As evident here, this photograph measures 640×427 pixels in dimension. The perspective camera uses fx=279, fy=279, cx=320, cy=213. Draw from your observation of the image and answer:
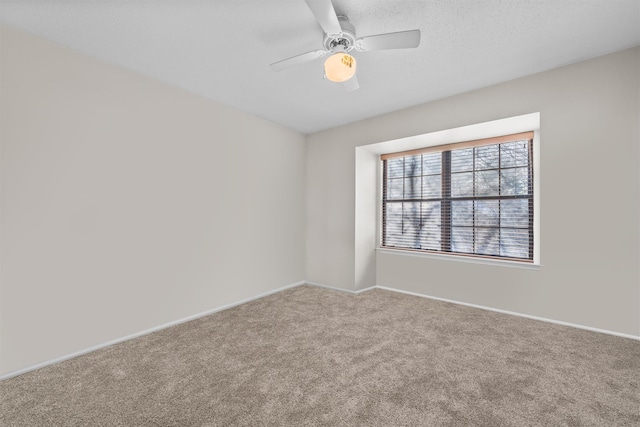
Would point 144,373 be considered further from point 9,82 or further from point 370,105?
point 370,105

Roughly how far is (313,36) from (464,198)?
2.82 metres

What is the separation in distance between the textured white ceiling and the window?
1.02m

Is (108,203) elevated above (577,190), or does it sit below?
below

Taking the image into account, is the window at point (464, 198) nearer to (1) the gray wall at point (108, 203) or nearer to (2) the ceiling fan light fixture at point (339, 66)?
(1) the gray wall at point (108, 203)

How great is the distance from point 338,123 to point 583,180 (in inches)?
115

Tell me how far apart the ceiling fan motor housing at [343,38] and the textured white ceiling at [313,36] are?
0.06m

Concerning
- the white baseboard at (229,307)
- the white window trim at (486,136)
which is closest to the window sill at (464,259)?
the white window trim at (486,136)

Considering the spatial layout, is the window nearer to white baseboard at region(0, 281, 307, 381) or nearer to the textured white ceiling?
the textured white ceiling

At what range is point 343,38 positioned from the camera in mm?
2023

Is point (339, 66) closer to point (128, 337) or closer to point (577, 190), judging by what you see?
point (577, 190)

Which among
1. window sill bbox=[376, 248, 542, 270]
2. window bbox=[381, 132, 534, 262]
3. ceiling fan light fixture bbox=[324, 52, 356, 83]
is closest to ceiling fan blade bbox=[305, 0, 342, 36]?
ceiling fan light fixture bbox=[324, 52, 356, 83]

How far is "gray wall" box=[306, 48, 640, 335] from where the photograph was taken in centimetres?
245

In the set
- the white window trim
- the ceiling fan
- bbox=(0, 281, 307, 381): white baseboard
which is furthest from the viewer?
the white window trim

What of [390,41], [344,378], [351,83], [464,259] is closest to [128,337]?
[344,378]
